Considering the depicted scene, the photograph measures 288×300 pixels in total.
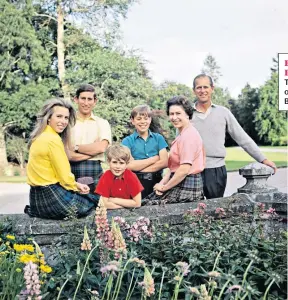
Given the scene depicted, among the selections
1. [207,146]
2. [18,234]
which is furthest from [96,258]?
[207,146]

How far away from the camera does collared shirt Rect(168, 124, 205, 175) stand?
381cm

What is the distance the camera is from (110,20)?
971 inches

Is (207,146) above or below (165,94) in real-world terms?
below

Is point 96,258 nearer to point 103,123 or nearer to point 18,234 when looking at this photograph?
point 18,234

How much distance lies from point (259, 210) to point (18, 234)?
155 centimetres

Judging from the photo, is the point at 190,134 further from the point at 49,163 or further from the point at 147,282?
the point at 147,282

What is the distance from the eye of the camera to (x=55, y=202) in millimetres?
3615

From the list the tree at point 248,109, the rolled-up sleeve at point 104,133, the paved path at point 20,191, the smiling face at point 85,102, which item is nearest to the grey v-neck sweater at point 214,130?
the rolled-up sleeve at point 104,133

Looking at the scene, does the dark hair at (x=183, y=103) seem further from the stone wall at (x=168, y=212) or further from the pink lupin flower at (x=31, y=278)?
the pink lupin flower at (x=31, y=278)

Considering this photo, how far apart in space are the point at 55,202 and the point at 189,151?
97 centimetres

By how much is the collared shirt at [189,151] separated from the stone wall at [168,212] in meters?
0.28

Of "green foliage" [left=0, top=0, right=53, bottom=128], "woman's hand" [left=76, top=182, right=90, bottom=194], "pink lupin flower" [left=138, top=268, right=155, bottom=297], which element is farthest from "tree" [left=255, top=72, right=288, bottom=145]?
"pink lupin flower" [left=138, top=268, right=155, bottom=297]

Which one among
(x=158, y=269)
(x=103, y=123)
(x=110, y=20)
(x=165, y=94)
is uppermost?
(x=110, y=20)

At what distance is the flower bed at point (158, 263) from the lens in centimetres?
256
